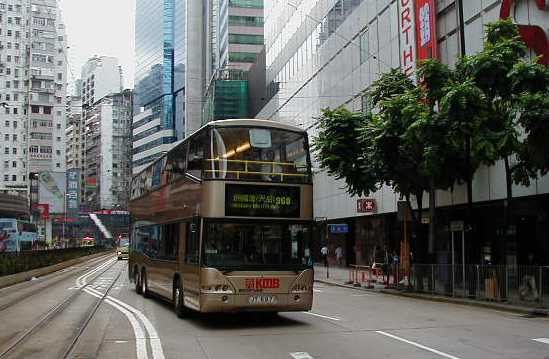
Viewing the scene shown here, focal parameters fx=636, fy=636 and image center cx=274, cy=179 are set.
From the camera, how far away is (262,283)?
13.1 meters

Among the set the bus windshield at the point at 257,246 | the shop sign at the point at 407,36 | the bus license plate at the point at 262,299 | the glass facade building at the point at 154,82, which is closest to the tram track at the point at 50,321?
the bus windshield at the point at 257,246

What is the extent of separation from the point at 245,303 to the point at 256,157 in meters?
3.05

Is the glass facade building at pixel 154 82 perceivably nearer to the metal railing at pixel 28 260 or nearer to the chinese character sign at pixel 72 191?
the chinese character sign at pixel 72 191

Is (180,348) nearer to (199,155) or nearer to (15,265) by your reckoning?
(199,155)

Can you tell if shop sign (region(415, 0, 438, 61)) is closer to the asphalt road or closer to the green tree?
the green tree

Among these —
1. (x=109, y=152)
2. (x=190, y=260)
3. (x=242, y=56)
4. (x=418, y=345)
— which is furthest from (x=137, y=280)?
(x=109, y=152)

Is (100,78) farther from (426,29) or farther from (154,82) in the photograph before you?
(426,29)

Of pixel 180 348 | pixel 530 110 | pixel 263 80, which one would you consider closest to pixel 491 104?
pixel 530 110

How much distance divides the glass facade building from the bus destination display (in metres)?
128

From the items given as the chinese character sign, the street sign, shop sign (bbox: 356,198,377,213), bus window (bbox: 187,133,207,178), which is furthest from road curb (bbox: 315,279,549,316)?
the chinese character sign

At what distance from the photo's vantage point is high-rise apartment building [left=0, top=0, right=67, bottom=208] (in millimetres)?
120438

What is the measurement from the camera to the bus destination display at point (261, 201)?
13.1 m

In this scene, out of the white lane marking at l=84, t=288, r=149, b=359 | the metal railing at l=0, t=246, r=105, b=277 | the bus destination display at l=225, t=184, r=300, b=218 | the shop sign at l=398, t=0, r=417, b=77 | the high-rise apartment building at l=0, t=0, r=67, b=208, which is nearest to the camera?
the white lane marking at l=84, t=288, r=149, b=359

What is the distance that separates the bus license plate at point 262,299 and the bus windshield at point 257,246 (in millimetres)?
592
